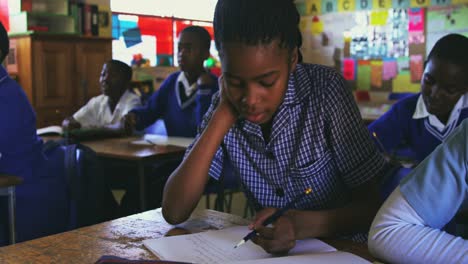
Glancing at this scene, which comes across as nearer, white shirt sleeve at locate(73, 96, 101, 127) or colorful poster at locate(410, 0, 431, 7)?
white shirt sleeve at locate(73, 96, 101, 127)

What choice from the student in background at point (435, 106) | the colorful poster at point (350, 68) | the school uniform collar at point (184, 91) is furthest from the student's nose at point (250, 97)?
the colorful poster at point (350, 68)

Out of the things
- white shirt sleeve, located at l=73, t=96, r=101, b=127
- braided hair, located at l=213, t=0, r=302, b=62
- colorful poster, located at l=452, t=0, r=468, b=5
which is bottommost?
white shirt sleeve, located at l=73, t=96, r=101, b=127

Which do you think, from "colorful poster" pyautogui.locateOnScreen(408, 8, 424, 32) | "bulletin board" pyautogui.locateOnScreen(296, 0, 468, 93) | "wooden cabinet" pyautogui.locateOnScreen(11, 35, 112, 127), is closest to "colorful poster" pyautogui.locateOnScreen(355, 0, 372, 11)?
"bulletin board" pyautogui.locateOnScreen(296, 0, 468, 93)

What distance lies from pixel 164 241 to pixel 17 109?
1.18 meters

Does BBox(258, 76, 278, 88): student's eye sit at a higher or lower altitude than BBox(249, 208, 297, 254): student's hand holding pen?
higher

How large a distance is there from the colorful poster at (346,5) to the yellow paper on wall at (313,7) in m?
0.29

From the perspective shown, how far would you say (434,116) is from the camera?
2164 mm

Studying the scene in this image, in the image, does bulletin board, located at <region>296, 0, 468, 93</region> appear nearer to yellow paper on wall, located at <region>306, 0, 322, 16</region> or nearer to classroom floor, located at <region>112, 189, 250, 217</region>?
yellow paper on wall, located at <region>306, 0, 322, 16</region>

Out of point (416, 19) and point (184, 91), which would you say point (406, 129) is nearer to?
point (184, 91)

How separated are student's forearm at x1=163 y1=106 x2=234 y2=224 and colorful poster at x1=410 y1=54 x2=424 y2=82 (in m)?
5.28

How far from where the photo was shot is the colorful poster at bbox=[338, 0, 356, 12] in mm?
6523

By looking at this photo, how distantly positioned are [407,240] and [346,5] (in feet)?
19.8

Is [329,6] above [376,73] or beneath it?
above

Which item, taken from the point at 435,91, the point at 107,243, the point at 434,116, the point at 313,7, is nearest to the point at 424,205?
the point at 107,243
